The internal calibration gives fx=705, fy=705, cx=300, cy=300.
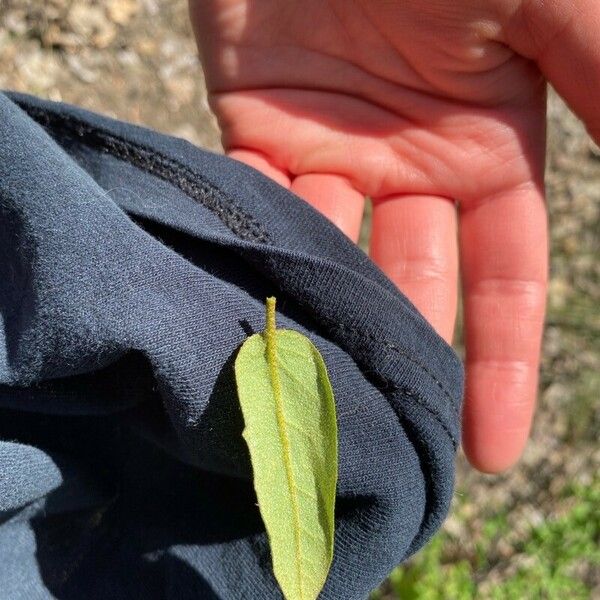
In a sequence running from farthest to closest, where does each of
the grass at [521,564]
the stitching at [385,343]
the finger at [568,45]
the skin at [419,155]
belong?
1. the grass at [521,564]
2. the skin at [419,155]
3. the finger at [568,45]
4. the stitching at [385,343]

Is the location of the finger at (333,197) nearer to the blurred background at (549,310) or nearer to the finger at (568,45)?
the finger at (568,45)

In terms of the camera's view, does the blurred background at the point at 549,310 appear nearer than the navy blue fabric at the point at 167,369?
No

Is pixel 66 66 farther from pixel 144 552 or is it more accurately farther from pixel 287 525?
pixel 287 525

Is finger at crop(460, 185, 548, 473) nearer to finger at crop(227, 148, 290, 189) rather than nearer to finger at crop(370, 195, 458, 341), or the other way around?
finger at crop(370, 195, 458, 341)

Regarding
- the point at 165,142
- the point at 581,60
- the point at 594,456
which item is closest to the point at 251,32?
the point at 165,142

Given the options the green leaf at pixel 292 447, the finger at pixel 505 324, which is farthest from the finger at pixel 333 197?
the green leaf at pixel 292 447

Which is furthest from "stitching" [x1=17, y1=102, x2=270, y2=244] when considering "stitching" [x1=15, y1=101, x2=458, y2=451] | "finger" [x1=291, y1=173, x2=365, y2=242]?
"finger" [x1=291, y1=173, x2=365, y2=242]
